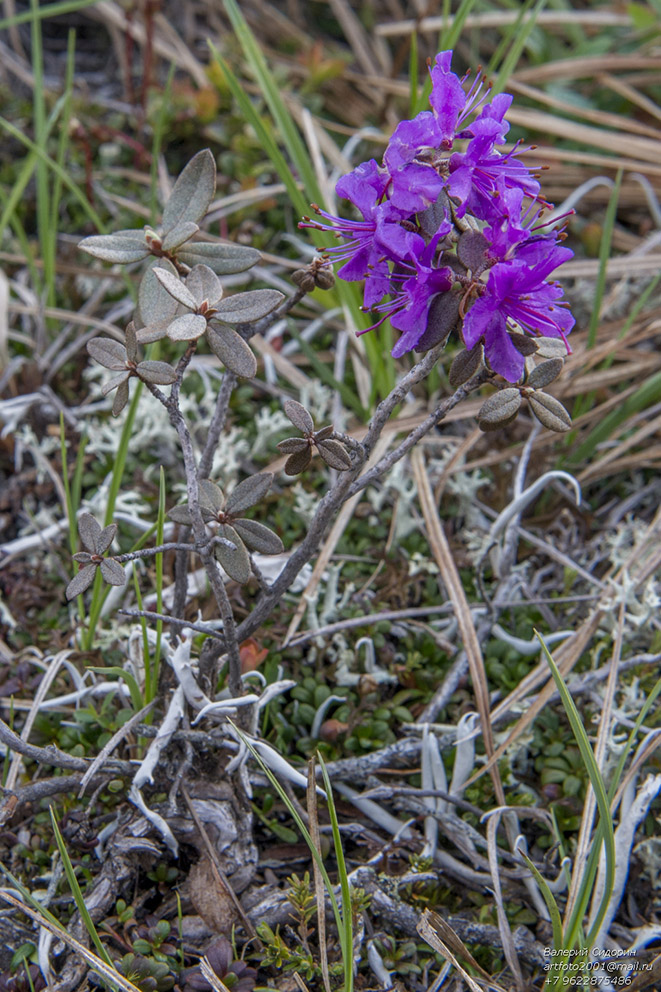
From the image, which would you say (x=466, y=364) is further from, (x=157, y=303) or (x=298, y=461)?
(x=157, y=303)

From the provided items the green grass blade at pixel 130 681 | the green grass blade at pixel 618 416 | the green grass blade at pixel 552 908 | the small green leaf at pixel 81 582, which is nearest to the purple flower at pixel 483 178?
the small green leaf at pixel 81 582

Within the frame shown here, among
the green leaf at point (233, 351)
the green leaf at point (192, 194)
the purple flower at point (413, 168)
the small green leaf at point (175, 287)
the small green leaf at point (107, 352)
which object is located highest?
the purple flower at point (413, 168)

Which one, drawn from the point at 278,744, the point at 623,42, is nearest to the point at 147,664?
the point at 278,744

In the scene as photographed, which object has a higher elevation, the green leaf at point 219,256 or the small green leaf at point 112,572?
the green leaf at point 219,256

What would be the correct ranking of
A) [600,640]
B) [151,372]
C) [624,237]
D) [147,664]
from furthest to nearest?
1. [624,237]
2. [600,640]
3. [147,664]
4. [151,372]

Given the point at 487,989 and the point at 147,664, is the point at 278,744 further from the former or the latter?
the point at 487,989

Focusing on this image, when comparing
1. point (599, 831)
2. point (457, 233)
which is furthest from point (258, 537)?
point (599, 831)

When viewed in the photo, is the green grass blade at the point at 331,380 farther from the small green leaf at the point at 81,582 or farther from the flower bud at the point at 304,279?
the small green leaf at the point at 81,582
